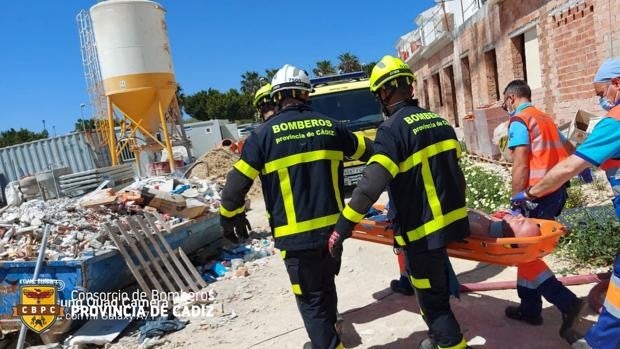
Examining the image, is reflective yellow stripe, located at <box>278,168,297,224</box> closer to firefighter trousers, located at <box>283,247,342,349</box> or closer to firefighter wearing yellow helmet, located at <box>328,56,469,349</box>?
firefighter trousers, located at <box>283,247,342,349</box>

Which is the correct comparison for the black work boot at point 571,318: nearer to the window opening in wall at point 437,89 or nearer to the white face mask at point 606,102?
the white face mask at point 606,102

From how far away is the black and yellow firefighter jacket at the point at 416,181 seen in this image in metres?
2.68

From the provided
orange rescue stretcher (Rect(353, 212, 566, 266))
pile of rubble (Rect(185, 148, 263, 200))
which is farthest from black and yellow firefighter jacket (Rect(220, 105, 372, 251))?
pile of rubble (Rect(185, 148, 263, 200))

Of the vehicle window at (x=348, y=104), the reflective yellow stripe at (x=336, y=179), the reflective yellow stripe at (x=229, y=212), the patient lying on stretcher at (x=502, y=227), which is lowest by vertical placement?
the patient lying on stretcher at (x=502, y=227)

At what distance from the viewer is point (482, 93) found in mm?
14836

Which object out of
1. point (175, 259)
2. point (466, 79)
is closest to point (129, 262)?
point (175, 259)

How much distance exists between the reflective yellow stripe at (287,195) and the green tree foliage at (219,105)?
53.6 m

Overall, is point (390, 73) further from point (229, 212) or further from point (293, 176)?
point (229, 212)

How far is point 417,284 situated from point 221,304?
2914mm

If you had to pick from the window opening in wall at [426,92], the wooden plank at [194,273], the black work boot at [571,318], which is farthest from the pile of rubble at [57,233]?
the window opening in wall at [426,92]

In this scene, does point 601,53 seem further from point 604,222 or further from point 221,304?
point 221,304

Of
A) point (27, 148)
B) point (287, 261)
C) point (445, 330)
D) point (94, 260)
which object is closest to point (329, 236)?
point (287, 261)

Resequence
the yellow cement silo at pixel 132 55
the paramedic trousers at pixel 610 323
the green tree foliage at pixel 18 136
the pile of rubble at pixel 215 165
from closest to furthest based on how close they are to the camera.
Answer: the paramedic trousers at pixel 610 323 < the yellow cement silo at pixel 132 55 < the pile of rubble at pixel 215 165 < the green tree foliage at pixel 18 136

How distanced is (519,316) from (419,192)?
5.19 feet
